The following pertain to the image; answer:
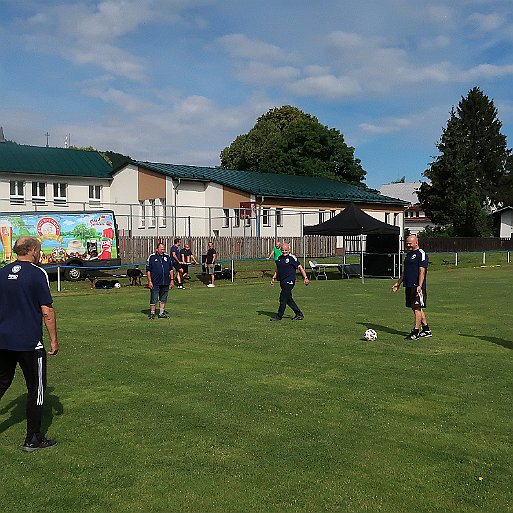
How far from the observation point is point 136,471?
5.00 metres

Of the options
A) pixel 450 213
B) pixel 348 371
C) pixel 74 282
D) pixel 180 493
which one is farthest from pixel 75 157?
pixel 180 493

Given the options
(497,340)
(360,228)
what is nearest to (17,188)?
(360,228)

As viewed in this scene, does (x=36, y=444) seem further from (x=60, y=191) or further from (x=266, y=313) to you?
(x=60, y=191)

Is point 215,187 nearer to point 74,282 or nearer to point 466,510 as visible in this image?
point 74,282

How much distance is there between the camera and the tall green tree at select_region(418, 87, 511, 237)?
51344 millimetres

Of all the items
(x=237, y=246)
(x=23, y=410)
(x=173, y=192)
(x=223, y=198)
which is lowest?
(x=23, y=410)

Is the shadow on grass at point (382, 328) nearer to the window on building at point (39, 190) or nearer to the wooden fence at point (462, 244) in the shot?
the wooden fence at point (462, 244)

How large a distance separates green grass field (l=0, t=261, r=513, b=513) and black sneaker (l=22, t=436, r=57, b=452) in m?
0.10

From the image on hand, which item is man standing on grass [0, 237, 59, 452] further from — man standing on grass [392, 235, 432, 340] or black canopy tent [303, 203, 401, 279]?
black canopy tent [303, 203, 401, 279]

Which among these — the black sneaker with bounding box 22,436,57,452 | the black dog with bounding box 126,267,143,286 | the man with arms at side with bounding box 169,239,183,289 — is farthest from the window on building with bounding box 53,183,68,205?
the black sneaker with bounding box 22,436,57,452

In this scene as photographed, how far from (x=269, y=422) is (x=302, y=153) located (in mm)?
54241

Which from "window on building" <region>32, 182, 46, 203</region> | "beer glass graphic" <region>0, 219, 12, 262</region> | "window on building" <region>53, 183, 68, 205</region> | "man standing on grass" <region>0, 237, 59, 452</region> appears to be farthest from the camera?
"window on building" <region>53, 183, 68, 205</region>

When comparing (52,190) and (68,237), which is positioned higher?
(52,190)

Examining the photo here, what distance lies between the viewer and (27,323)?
5.48m
